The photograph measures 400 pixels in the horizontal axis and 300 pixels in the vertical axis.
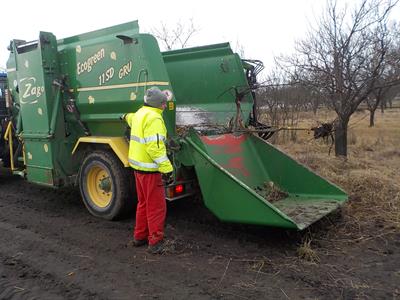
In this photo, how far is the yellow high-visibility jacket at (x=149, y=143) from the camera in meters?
4.31

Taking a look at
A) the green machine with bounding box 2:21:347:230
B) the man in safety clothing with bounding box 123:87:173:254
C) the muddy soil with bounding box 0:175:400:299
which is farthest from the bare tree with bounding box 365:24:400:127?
the man in safety clothing with bounding box 123:87:173:254

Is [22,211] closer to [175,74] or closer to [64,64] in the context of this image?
[64,64]

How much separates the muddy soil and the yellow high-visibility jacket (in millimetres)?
843

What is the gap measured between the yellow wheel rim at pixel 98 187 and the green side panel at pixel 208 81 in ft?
4.40

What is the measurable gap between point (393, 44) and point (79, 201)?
6.38 metres

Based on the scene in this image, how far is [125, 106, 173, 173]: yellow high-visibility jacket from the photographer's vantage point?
14.1 feet

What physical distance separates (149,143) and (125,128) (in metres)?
1.01

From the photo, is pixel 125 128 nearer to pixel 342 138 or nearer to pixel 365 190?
pixel 365 190

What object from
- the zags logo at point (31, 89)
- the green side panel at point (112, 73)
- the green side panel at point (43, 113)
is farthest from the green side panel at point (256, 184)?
the zags logo at point (31, 89)

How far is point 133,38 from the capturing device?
4.94 meters

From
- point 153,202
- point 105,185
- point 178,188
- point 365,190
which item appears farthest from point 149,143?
point 365,190

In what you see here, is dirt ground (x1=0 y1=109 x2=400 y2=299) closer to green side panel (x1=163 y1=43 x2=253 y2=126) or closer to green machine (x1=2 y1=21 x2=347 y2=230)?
green machine (x1=2 y1=21 x2=347 y2=230)

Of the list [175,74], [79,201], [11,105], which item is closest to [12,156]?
[11,105]

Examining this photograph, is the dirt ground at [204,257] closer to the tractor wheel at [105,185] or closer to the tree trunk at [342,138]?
the tractor wheel at [105,185]
